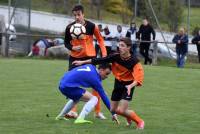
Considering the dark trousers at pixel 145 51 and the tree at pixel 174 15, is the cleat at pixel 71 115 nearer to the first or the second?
the dark trousers at pixel 145 51

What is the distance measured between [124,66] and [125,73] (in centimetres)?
13

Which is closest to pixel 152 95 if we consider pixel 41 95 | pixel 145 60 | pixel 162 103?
pixel 162 103

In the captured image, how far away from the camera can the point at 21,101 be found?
44.1 ft

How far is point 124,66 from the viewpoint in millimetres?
9891

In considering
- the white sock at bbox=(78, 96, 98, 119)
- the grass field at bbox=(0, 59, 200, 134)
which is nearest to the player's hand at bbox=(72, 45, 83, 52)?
the white sock at bbox=(78, 96, 98, 119)

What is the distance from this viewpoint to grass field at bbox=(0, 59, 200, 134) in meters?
9.94

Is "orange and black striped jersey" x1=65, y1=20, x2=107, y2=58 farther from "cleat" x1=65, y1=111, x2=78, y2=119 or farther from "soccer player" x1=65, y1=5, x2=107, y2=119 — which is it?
"cleat" x1=65, y1=111, x2=78, y2=119

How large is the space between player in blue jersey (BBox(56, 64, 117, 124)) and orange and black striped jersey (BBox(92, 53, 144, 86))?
1.59 ft

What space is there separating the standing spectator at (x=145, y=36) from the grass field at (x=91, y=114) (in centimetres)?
485

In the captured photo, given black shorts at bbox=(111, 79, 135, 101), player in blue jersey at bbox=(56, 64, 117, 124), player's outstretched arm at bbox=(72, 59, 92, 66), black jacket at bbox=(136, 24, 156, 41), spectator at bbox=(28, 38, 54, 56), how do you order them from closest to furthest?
black shorts at bbox=(111, 79, 135, 101), player's outstretched arm at bbox=(72, 59, 92, 66), player in blue jersey at bbox=(56, 64, 117, 124), black jacket at bbox=(136, 24, 156, 41), spectator at bbox=(28, 38, 54, 56)

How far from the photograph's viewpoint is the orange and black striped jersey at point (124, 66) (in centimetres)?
978

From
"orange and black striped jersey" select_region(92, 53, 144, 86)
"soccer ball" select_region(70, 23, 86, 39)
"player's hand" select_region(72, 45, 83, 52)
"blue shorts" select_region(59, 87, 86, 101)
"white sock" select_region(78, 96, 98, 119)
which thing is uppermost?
"soccer ball" select_region(70, 23, 86, 39)

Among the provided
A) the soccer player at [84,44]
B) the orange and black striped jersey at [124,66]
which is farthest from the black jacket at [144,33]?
the orange and black striped jersey at [124,66]

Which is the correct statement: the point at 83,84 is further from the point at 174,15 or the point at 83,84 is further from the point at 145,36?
the point at 174,15
